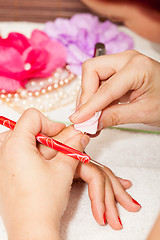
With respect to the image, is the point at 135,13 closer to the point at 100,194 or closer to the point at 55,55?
the point at 100,194

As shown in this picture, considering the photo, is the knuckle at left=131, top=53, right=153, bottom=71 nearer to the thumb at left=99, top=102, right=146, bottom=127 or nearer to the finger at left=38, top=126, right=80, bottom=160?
the thumb at left=99, top=102, right=146, bottom=127

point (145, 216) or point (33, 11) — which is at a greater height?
point (33, 11)

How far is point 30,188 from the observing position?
573 millimetres

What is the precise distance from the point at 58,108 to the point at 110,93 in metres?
0.32

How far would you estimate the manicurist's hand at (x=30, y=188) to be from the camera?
563 mm

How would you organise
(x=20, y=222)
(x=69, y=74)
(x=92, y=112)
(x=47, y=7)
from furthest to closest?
(x=47, y=7) → (x=69, y=74) → (x=92, y=112) → (x=20, y=222)

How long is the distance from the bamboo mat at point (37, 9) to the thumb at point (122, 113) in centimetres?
66

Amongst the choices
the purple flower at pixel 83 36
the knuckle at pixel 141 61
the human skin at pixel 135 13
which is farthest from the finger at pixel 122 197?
the purple flower at pixel 83 36

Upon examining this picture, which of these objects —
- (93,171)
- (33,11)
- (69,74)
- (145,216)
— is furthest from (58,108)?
(33,11)

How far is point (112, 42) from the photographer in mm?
1190

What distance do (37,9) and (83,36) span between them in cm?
27

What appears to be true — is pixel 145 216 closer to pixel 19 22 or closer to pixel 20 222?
pixel 20 222

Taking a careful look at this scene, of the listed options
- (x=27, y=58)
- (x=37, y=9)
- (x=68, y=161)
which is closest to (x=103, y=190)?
(x=68, y=161)

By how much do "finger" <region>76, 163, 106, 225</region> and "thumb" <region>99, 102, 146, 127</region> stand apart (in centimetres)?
9
